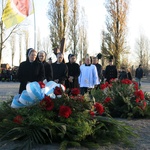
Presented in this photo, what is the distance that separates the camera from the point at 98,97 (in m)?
8.45

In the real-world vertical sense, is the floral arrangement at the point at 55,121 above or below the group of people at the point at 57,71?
below

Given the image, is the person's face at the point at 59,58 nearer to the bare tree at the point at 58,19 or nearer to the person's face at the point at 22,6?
the person's face at the point at 22,6

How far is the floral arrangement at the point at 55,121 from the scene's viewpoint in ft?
16.1

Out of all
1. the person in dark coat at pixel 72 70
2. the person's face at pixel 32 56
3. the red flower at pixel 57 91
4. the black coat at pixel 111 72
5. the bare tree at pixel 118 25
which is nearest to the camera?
the red flower at pixel 57 91

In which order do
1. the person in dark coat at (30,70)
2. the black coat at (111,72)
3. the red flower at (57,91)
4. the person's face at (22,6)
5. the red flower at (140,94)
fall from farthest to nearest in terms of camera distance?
the black coat at (111,72) → the person's face at (22,6) → the red flower at (140,94) → the person in dark coat at (30,70) → the red flower at (57,91)

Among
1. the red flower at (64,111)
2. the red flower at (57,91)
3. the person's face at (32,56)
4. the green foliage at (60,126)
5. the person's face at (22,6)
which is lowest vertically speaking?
the green foliage at (60,126)

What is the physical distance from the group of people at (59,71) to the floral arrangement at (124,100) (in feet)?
4.23

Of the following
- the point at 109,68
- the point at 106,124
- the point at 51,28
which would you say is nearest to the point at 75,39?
the point at 51,28

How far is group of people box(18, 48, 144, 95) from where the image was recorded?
23.8 feet

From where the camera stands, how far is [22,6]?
11773 millimetres

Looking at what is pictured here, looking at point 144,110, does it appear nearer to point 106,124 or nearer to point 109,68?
point 106,124

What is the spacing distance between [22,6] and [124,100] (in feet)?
18.7

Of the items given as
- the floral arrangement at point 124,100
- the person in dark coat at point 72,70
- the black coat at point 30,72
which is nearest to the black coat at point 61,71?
the person in dark coat at point 72,70

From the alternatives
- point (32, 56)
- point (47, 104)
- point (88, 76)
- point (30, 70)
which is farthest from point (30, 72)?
point (88, 76)
